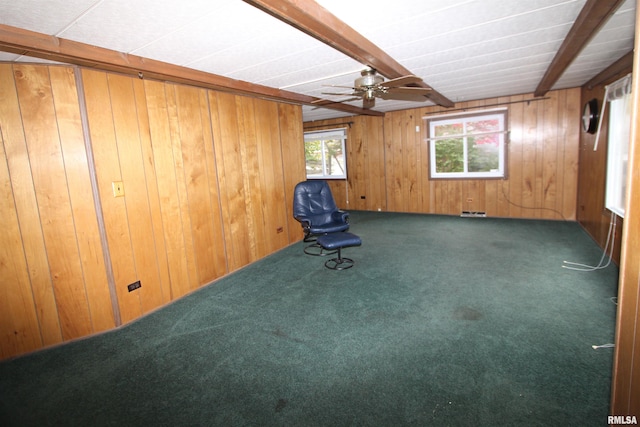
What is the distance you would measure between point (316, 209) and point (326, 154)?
12.4 feet

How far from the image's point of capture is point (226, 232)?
12.7ft

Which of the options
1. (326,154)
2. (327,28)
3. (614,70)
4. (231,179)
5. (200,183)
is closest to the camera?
(327,28)

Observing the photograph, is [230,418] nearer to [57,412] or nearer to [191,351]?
[191,351]

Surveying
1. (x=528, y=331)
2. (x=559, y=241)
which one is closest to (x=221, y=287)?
(x=528, y=331)

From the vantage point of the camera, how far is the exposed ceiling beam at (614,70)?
321 cm

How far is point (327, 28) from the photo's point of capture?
2062 millimetres

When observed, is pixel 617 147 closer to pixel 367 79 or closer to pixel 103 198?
pixel 367 79

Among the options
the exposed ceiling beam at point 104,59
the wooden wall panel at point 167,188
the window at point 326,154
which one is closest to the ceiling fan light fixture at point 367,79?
the exposed ceiling beam at point 104,59

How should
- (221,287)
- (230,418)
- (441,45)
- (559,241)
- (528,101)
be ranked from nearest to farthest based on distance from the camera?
1. (230,418)
2. (441,45)
3. (221,287)
4. (559,241)
5. (528,101)

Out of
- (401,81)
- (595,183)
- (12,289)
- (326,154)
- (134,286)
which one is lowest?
(134,286)

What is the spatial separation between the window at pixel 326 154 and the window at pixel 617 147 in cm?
493


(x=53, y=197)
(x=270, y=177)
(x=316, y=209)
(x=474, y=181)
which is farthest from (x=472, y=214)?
(x=53, y=197)

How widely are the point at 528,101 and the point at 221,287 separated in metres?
6.09

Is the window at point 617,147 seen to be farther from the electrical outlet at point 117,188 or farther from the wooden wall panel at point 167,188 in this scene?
the electrical outlet at point 117,188
